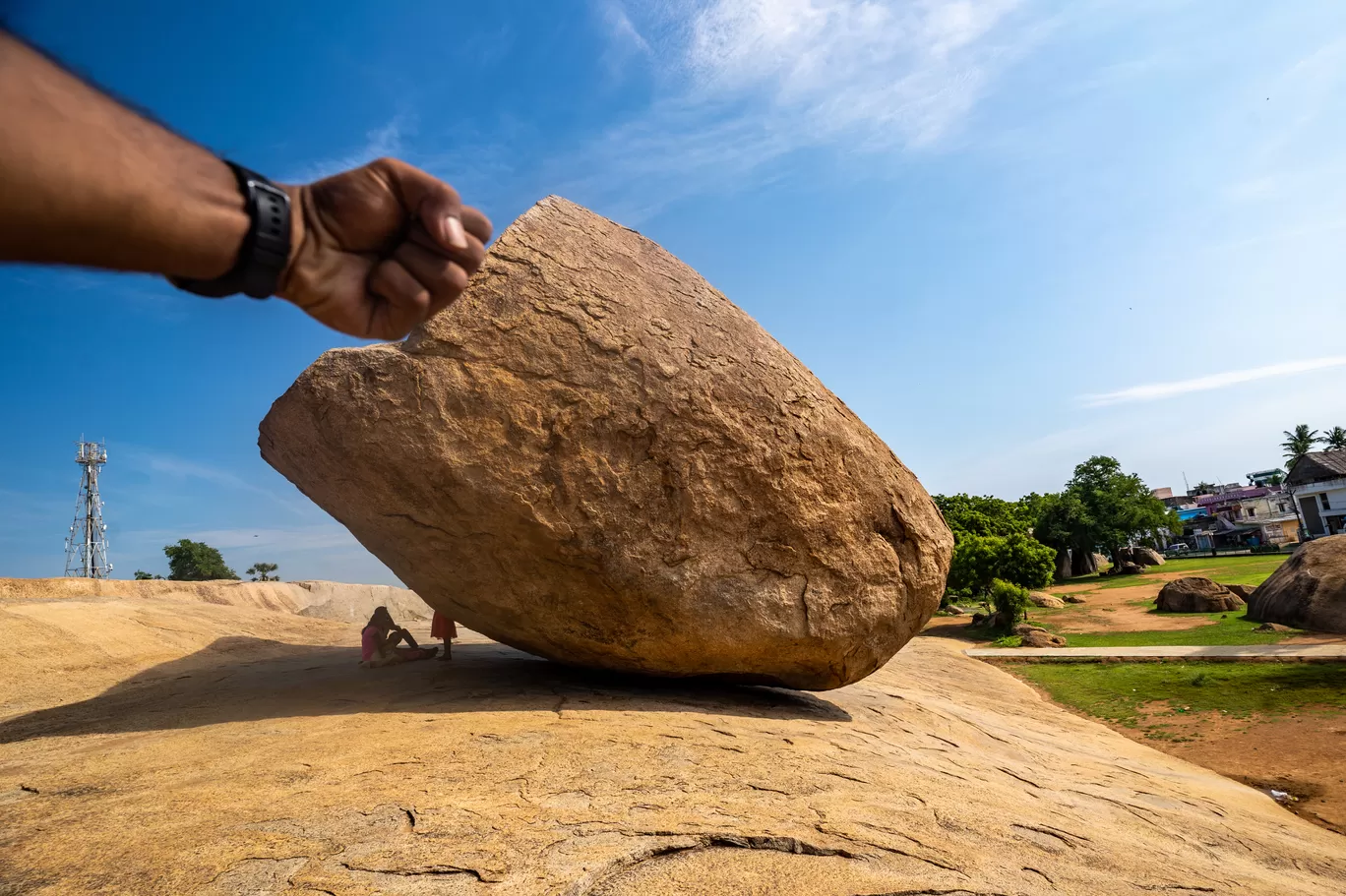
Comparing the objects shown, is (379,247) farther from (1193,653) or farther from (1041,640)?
(1041,640)

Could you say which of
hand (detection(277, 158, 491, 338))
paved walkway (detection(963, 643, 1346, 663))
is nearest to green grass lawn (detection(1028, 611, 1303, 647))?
paved walkway (detection(963, 643, 1346, 663))

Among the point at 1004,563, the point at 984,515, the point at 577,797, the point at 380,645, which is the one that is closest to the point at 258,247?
the point at 577,797

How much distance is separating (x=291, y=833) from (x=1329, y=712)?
11.4m

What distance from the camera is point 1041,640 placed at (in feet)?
55.8

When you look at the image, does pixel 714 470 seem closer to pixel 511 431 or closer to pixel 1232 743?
pixel 511 431

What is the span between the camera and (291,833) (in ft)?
9.92

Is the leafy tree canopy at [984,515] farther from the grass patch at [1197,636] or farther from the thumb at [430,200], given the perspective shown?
the thumb at [430,200]

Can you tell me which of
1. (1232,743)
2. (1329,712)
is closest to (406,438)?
(1232,743)

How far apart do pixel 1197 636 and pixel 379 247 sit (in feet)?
61.9

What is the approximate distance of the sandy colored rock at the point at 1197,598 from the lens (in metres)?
19.6

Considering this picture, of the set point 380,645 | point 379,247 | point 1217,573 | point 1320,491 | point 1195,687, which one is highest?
point 1320,491

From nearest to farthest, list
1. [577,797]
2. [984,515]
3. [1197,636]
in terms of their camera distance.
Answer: [577,797] → [1197,636] → [984,515]

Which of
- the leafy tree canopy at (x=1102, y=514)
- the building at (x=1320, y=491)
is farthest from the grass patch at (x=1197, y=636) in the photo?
the building at (x=1320, y=491)

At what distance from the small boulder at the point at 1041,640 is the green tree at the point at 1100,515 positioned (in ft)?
77.9
